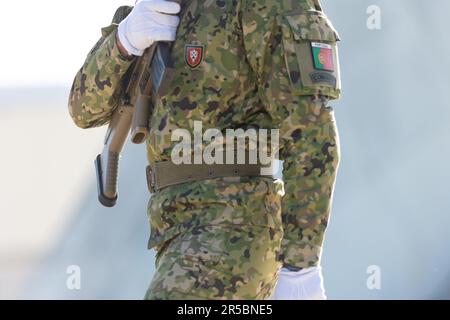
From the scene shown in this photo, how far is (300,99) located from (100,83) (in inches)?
24.7

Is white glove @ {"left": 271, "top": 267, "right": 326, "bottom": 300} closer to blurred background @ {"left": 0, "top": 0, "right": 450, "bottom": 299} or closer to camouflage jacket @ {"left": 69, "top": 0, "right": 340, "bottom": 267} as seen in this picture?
camouflage jacket @ {"left": 69, "top": 0, "right": 340, "bottom": 267}

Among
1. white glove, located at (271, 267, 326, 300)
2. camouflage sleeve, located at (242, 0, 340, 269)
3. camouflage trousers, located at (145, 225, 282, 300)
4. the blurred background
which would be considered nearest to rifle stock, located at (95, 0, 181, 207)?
camouflage sleeve, located at (242, 0, 340, 269)

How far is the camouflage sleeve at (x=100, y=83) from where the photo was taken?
10.4 feet

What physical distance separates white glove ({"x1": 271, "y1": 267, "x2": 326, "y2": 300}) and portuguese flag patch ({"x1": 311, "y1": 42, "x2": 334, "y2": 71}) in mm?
533

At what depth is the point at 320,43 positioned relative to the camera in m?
2.95

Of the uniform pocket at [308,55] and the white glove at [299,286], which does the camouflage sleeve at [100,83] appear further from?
the white glove at [299,286]

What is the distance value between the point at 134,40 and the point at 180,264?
0.65 meters

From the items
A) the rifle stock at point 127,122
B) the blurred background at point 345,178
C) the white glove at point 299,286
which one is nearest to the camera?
the white glove at point 299,286

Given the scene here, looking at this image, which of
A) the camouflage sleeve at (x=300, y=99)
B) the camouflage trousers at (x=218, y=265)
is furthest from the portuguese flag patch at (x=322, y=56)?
the camouflage trousers at (x=218, y=265)

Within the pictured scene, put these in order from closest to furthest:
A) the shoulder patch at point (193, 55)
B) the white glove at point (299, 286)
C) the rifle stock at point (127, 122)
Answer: the white glove at point (299, 286)
the shoulder patch at point (193, 55)
the rifle stock at point (127, 122)

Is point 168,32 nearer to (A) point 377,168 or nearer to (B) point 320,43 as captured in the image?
(B) point 320,43

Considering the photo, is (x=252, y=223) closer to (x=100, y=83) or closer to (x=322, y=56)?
(x=322, y=56)

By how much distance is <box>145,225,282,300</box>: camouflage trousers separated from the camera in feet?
9.34
